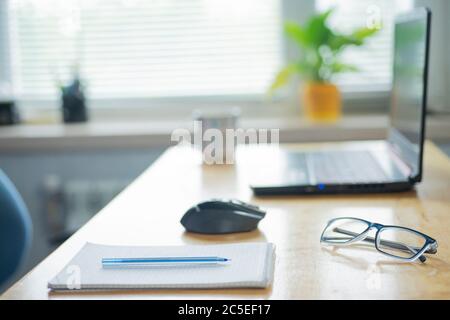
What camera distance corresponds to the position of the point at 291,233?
108 cm

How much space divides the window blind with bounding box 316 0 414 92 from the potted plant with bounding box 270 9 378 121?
110 millimetres

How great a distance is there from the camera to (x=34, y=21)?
8.64 ft

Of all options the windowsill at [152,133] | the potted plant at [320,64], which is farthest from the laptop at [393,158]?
the potted plant at [320,64]

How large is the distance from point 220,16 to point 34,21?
0.68 metres

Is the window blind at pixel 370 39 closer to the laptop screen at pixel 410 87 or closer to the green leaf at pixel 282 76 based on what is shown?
the green leaf at pixel 282 76

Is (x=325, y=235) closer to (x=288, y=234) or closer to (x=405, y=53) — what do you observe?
(x=288, y=234)

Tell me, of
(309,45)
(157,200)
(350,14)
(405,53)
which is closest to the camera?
(157,200)

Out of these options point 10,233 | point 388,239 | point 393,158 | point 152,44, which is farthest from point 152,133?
point 388,239

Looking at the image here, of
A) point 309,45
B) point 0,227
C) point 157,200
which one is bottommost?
point 0,227

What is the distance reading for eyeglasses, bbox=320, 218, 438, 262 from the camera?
3.06ft

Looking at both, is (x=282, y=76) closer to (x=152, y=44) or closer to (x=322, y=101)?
(x=322, y=101)

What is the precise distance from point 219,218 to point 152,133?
126 cm

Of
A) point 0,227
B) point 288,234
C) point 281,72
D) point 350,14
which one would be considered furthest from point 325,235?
point 350,14

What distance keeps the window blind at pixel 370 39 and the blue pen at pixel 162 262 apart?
167cm
